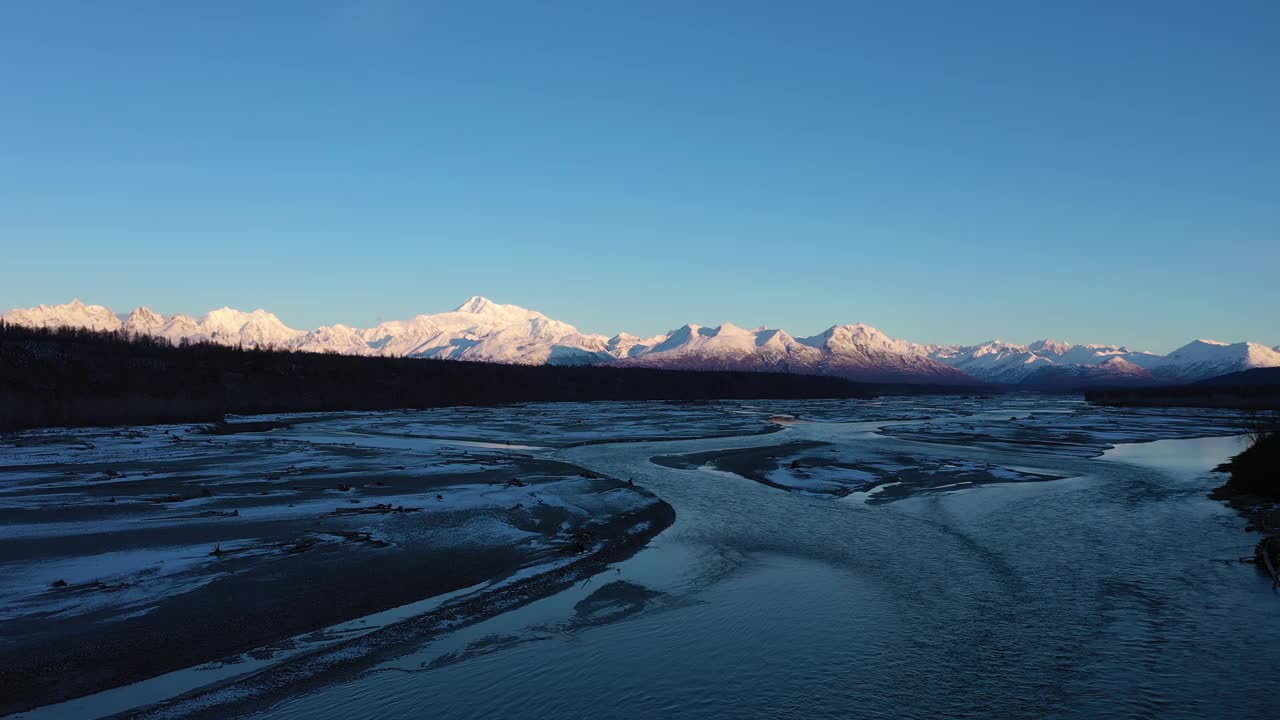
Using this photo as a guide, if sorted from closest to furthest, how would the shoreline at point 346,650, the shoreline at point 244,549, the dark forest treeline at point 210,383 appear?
the shoreline at point 346,650
the shoreline at point 244,549
the dark forest treeline at point 210,383

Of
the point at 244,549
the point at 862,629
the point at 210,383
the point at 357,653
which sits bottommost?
the point at 862,629

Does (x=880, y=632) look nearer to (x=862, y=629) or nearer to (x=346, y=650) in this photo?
(x=862, y=629)

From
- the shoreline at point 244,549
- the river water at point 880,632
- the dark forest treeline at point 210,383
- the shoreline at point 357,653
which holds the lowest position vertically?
the river water at point 880,632

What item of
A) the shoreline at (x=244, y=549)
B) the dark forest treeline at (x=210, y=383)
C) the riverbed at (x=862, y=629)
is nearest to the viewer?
the riverbed at (x=862, y=629)

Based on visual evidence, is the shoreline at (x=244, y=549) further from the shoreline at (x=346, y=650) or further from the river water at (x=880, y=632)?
the river water at (x=880, y=632)

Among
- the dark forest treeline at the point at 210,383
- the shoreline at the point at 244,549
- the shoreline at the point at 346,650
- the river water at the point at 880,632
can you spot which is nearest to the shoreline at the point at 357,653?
the shoreline at the point at 346,650

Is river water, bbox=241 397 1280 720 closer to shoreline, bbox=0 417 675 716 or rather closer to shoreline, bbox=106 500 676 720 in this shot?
shoreline, bbox=106 500 676 720

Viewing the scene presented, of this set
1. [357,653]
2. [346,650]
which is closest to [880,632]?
[357,653]

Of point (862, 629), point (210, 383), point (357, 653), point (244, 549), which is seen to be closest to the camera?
point (357, 653)
